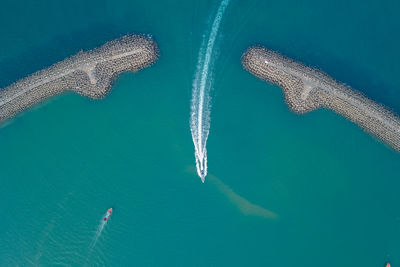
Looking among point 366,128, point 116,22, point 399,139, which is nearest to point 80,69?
point 116,22

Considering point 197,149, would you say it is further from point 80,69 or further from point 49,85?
point 49,85

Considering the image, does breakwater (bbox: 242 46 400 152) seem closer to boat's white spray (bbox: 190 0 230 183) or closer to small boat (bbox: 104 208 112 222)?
boat's white spray (bbox: 190 0 230 183)

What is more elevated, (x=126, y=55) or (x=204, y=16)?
(x=204, y=16)

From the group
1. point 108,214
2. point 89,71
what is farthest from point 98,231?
point 89,71

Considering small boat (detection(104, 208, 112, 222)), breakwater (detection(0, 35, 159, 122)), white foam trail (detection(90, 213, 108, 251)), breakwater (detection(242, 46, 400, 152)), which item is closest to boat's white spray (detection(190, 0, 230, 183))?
breakwater (detection(242, 46, 400, 152))

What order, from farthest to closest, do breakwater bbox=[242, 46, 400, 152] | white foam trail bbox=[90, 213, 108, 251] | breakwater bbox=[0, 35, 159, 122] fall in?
1. white foam trail bbox=[90, 213, 108, 251]
2. breakwater bbox=[0, 35, 159, 122]
3. breakwater bbox=[242, 46, 400, 152]

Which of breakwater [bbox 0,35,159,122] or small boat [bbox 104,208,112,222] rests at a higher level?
breakwater [bbox 0,35,159,122]

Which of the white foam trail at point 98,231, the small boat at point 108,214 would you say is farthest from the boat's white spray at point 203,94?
the white foam trail at point 98,231
